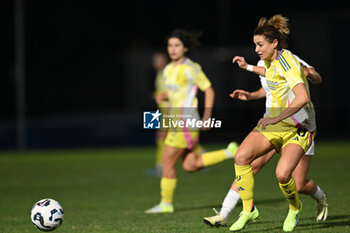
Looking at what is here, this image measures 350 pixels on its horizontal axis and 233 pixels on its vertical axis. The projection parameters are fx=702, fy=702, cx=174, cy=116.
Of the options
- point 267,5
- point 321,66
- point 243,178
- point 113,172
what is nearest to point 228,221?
point 243,178

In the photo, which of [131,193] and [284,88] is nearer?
[284,88]

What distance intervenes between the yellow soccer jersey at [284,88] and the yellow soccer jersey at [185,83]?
2.08 metres

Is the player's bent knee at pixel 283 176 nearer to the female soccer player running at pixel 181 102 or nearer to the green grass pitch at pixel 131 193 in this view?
the green grass pitch at pixel 131 193

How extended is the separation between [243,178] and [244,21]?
24496 mm

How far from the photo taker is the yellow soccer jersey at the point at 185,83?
848cm

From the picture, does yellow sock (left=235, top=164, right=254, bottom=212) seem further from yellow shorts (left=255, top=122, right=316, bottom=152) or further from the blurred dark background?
the blurred dark background

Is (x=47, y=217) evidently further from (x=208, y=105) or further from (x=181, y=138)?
(x=208, y=105)

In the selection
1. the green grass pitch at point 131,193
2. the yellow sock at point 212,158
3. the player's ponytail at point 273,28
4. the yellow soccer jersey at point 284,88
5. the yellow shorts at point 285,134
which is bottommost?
the green grass pitch at point 131,193

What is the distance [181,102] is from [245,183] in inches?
92.2

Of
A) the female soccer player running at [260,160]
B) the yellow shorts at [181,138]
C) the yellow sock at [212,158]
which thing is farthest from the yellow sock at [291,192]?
the yellow sock at [212,158]

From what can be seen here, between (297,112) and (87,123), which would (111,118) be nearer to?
(87,123)

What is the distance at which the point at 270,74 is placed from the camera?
6.35 m

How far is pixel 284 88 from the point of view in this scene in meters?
6.36

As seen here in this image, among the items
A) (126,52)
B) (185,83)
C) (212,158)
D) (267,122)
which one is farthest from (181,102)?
(126,52)
